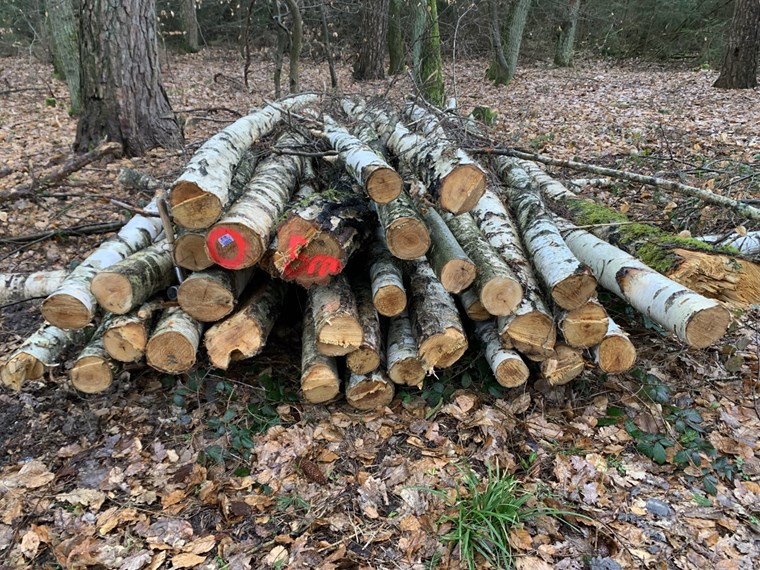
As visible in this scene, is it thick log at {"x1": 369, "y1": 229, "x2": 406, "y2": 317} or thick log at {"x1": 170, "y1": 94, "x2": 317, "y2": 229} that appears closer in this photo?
thick log at {"x1": 170, "y1": 94, "x2": 317, "y2": 229}

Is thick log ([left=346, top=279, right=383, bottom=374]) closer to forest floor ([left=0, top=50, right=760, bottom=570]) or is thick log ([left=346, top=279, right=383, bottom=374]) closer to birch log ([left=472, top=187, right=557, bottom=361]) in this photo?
forest floor ([left=0, top=50, right=760, bottom=570])

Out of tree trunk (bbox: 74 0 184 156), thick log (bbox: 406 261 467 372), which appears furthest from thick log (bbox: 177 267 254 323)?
tree trunk (bbox: 74 0 184 156)

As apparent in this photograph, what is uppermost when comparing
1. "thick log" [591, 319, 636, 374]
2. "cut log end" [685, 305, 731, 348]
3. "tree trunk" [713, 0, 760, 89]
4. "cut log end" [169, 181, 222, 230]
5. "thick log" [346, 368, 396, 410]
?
"tree trunk" [713, 0, 760, 89]

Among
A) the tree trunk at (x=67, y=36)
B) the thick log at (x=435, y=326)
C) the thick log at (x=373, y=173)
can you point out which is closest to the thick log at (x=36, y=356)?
the thick log at (x=373, y=173)

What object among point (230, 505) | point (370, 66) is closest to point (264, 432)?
point (230, 505)

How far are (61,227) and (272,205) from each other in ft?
10.9

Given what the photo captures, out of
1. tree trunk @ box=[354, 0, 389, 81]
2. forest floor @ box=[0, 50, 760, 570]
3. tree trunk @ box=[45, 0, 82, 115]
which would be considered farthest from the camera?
tree trunk @ box=[354, 0, 389, 81]

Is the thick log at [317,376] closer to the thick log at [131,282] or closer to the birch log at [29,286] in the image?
the thick log at [131,282]

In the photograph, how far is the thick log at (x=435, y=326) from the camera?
3248mm

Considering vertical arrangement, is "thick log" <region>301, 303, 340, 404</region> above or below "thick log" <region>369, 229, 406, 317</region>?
below

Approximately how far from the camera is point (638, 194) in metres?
5.78

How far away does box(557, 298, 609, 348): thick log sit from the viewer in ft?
10.3

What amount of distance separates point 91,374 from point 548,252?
3.12 m

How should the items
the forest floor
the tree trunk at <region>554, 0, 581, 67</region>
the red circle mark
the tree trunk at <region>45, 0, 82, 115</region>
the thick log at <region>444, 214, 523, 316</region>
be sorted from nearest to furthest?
the forest floor, the red circle mark, the thick log at <region>444, 214, 523, 316</region>, the tree trunk at <region>45, 0, 82, 115</region>, the tree trunk at <region>554, 0, 581, 67</region>
